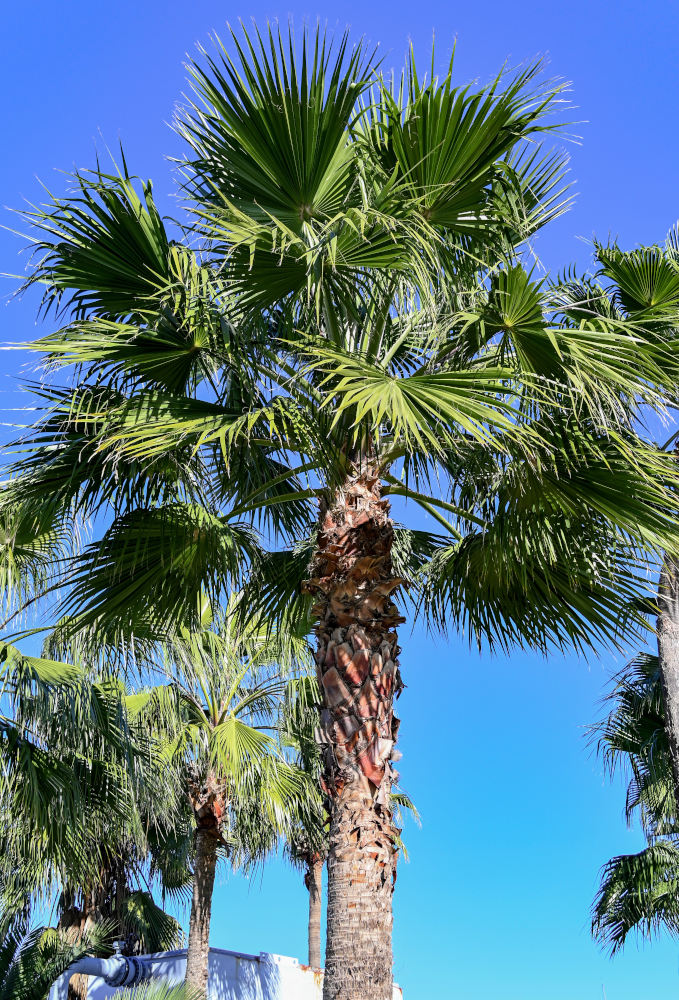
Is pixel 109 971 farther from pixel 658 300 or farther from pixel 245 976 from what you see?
pixel 658 300

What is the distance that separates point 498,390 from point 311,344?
1.34 meters

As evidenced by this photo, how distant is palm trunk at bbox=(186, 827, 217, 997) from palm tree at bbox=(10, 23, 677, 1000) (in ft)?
21.4

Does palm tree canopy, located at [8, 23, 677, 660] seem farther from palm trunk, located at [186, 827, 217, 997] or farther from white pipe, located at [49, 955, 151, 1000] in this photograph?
white pipe, located at [49, 955, 151, 1000]

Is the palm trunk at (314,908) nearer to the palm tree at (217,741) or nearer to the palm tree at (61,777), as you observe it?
the palm tree at (217,741)

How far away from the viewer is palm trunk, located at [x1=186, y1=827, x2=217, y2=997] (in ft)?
38.7

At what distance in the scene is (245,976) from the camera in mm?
15781

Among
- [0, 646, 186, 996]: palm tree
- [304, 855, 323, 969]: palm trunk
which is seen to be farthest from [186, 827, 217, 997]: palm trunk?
[304, 855, 323, 969]: palm trunk

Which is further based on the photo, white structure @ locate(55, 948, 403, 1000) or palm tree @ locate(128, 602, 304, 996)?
white structure @ locate(55, 948, 403, 1000)

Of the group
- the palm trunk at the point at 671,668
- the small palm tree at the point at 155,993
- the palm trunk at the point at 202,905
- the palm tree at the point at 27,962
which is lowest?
the small palm tree at the point at 155,993

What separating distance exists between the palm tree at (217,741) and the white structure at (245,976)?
3327mm

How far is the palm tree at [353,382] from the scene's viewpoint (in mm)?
5086

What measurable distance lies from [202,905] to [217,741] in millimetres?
2220

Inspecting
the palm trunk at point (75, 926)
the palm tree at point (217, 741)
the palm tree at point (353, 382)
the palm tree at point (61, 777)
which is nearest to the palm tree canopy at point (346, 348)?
the palm tree at point (353, 382)

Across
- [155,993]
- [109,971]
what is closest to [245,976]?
[109,971]
